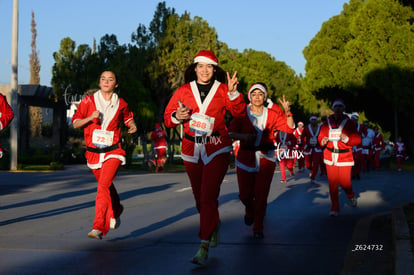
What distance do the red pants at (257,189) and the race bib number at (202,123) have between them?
201cm

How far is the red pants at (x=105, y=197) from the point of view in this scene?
332 inches

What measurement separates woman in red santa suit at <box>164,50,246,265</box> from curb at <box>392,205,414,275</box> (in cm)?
176

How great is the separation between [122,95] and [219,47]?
26.8ft

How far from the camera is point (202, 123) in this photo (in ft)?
24.6

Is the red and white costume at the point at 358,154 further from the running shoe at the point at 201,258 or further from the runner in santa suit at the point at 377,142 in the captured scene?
the running shoe at the point at 201,258

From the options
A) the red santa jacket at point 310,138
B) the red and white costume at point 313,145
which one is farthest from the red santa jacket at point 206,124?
the red santa jacket at point 310,138

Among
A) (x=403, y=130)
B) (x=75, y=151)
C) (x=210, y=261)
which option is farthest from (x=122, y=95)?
(x=210, y=261)

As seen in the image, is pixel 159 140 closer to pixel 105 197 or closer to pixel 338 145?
pixel 338 145

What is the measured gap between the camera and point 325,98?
46.6 metres

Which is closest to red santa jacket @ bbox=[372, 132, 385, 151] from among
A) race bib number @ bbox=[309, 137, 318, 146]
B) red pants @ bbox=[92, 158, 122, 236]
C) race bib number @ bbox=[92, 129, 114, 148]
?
race bib number @ bbox=[309, 137, 318, 146]

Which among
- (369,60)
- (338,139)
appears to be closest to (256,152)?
(338,139)

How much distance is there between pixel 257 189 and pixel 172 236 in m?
1.21

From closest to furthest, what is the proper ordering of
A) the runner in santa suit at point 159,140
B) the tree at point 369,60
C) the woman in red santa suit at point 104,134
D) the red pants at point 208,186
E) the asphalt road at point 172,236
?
the asphalt road at point 172,236 → the red pants at point 208,186 → the woman in red santa suit at point 104,134 → the runner in santa suit at point 159,140 → the tree at point 369,60

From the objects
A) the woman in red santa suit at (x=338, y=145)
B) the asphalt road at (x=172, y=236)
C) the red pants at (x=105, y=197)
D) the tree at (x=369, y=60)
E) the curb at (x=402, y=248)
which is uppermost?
the tree at (x=369, y=60)
